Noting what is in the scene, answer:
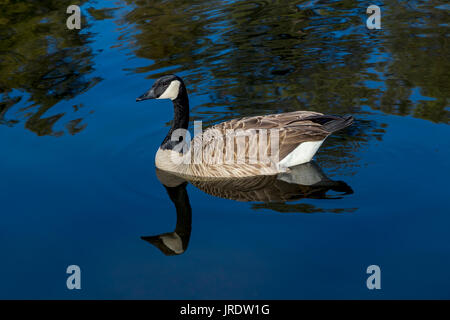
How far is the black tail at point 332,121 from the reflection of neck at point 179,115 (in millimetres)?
1962

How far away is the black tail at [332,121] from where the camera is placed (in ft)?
27.8

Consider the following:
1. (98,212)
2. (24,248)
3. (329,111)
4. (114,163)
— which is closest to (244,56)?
(329,111)

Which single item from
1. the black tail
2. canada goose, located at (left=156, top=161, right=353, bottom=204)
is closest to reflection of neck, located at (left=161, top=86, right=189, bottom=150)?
canada goose, located at (left=156, top=161, right=353, bottom=204)

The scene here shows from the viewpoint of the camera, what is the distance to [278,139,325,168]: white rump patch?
848 cm

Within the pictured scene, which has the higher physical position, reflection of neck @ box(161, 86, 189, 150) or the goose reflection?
reflection of neck @ box(161, 86, 189, 150)

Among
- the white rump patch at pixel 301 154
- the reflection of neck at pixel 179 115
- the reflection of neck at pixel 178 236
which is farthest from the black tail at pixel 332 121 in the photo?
the reflection of neck at pixel 178 236

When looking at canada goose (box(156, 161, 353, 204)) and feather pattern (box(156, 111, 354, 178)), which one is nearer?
canada goose (box(156, 161, 353, 204))

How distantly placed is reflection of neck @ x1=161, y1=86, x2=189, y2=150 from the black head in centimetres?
9

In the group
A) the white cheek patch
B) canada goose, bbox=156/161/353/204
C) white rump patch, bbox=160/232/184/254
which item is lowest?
canada goose, bbox=156/161/353/204

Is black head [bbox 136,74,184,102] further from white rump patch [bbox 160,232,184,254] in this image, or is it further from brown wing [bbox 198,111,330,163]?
white rump patch [bbox 160,232,184,254]

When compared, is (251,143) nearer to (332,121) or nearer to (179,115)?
(332,121)

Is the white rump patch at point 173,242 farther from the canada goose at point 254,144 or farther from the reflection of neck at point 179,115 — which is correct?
the reflection of neck at point 179,115

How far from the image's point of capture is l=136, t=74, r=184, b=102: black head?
8.66 meters

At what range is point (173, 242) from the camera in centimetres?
690
